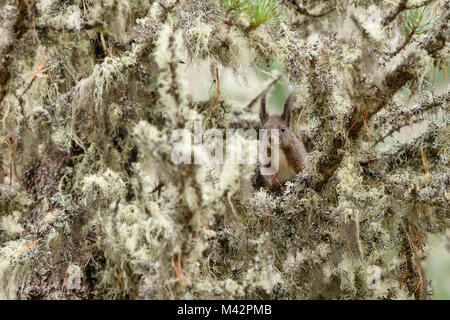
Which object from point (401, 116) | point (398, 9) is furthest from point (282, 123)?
point (398, 9)

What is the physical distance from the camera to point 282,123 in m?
2.82

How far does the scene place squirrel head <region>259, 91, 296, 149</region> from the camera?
9.16 ft

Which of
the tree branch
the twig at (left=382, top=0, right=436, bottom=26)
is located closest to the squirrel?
the tree branch

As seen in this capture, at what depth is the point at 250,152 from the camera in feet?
4.46

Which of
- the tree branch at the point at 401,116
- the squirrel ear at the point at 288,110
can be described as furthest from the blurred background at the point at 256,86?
the squirrel ear at the point at 288,110

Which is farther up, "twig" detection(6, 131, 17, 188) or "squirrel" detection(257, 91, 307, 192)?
"squirrel" detection(257, 91, 307, 192)

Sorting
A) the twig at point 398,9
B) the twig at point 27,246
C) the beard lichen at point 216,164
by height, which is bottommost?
the twig at point 27,246

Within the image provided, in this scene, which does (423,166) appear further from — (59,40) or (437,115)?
(59,40)

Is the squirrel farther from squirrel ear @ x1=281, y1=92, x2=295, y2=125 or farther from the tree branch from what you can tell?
the tree branch

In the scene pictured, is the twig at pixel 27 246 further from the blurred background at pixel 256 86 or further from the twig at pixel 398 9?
the twig at pixel 398 9

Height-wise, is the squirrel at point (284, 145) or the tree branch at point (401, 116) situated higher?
the squirrel at point (284, 145)

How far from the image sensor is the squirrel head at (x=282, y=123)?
2791 millimetres

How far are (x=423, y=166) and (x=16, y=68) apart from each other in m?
1.82
